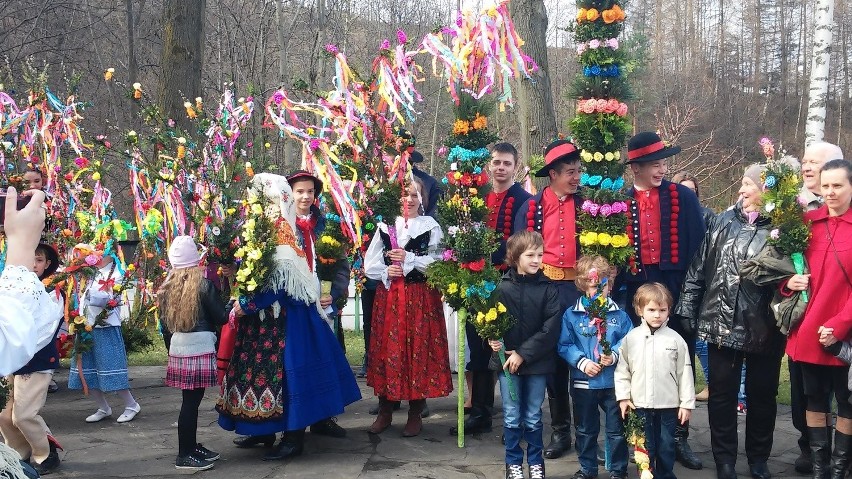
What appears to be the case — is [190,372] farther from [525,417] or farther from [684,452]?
[684,452]

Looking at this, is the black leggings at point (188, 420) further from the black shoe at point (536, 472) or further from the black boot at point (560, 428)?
the black boot at point (560, 428)

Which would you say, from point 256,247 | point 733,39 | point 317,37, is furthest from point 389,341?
point 733,39

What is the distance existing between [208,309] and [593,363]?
257 centimetres

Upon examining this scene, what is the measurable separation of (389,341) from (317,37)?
37.6 feet

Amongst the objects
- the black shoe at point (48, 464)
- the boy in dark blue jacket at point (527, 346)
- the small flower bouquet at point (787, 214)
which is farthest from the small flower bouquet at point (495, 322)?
the black shoe at point (48, 464)

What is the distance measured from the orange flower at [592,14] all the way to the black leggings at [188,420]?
11.9ft

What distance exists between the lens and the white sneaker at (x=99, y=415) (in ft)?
22.3

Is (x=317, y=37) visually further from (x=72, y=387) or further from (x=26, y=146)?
(x=72, y=387)

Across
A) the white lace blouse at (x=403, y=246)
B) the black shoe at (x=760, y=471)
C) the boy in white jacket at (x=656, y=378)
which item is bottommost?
the black shoe at (x=760, y=471)

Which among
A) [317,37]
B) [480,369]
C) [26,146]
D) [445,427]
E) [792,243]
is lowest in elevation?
[445,427]

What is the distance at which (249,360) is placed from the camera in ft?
18.1

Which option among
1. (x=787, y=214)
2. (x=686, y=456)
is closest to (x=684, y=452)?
(x=686, y=456)

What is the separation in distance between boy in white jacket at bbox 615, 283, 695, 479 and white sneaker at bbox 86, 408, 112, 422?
436 centimetres

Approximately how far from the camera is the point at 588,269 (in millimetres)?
5039
